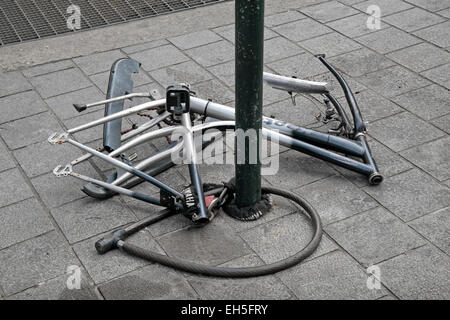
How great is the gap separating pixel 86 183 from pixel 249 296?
5.53 ft

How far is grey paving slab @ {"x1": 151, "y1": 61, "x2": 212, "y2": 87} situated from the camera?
622 cm

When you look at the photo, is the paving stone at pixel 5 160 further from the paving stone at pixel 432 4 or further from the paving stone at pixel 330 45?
the paving stone at pixel 432 4

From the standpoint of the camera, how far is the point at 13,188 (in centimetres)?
488

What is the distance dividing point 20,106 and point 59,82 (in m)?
0.52

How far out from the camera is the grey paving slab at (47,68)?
6.51 metres

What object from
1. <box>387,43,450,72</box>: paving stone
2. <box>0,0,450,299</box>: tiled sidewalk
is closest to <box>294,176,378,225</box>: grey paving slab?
<box>0,0,450,299</box>: tiled sidewalk

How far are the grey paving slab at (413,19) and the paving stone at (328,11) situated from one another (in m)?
0.46

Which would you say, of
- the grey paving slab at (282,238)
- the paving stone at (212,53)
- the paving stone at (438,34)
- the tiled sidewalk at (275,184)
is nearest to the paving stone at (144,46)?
the tiled sidewalk at (275,184)

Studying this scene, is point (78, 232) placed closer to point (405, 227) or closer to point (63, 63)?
point (405, 227)

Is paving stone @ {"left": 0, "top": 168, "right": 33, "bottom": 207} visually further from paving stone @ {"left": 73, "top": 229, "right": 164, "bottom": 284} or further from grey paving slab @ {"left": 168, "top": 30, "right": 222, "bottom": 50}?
grey paving slab @ {"left": 168, "top": 30, "right": 222, "bottom": 50}

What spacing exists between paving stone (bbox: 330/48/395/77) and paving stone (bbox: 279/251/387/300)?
2617 mm

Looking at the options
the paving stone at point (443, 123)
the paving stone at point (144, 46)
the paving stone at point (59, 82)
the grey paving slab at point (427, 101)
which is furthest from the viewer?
the paving stone at point (144, 46)

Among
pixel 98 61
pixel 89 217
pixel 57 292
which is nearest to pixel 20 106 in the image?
pixel 98 61

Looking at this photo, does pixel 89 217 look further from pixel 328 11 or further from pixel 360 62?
pixel 328 11
